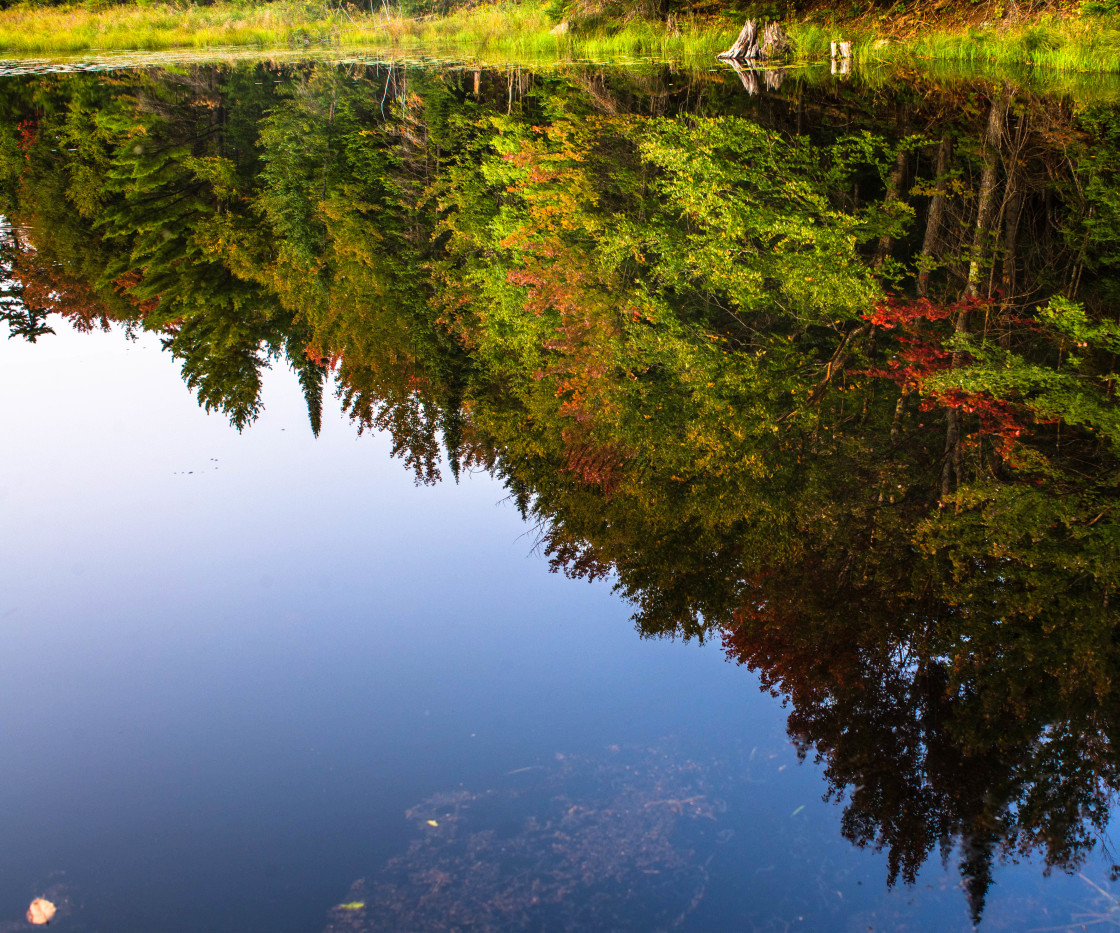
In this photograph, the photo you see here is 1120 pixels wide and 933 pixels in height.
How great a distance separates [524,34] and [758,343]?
63.9ft

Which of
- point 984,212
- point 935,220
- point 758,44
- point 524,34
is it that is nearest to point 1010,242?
point 984,212

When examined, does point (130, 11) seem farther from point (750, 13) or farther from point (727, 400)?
point (727, 400)

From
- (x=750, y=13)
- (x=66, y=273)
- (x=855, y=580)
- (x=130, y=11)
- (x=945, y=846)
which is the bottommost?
(x=945, y=846)

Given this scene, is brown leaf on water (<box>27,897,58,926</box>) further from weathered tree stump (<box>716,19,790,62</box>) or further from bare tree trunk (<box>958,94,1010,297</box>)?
weathered tree stump (<box>716,19,790,62</box>)

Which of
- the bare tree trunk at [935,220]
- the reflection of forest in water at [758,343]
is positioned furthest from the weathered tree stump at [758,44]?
the bare tree trunk at [935,220]

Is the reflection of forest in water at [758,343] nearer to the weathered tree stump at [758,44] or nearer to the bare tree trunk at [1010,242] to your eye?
the bare tree trunk at [1010,242]

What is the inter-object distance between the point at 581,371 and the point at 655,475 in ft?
10.9

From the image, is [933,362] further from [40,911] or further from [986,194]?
[40,911]

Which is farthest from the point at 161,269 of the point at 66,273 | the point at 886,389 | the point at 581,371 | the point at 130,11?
the point at 130,11

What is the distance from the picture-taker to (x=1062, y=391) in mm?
10133

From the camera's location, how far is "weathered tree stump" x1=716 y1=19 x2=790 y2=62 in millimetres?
21453

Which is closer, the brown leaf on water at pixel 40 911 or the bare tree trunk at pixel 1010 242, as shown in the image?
the brown leaf on water at pixel 40 911

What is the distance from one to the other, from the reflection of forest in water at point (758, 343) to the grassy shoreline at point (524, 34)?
153cm

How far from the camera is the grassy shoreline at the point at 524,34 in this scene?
15625mm
